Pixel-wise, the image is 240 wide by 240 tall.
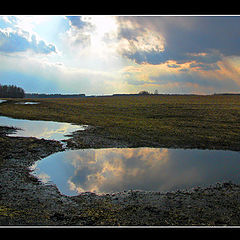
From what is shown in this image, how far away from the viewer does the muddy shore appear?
5.81 metres

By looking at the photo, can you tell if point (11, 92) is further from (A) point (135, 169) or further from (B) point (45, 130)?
(A) point (135, 169)

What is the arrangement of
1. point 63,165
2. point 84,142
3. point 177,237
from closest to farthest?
point 177,237
point 63,165
point 84,142

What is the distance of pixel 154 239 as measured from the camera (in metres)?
2.46

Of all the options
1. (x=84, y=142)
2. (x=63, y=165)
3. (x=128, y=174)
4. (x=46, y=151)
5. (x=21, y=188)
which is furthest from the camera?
(x=84, y=142)

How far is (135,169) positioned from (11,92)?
501ft

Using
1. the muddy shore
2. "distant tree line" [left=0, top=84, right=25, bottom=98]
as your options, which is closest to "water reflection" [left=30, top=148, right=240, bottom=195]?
the muddy shore

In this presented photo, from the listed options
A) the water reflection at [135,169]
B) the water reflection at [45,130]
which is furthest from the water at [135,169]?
the water reflection at [45,130]

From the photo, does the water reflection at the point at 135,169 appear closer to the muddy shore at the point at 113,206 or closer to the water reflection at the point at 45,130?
the muddy shore at the point at 113,206

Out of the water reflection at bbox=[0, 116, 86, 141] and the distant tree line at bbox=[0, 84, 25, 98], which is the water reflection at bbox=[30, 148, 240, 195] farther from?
the distant tree line at bbox=[0, 84, 25, 98]

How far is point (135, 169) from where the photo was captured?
35.5 feet
